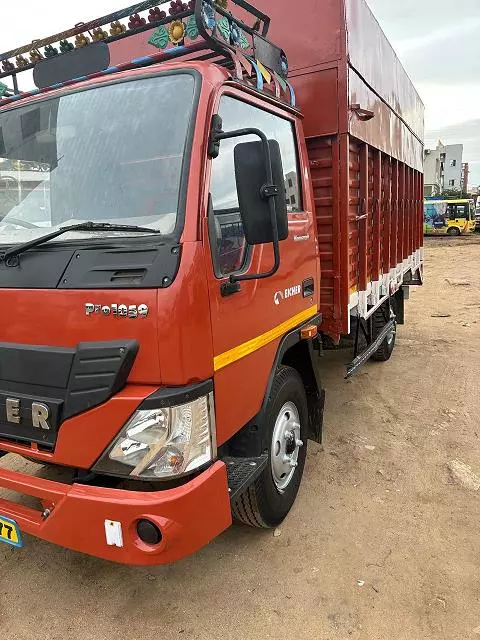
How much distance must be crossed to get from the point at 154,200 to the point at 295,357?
5.02 feet

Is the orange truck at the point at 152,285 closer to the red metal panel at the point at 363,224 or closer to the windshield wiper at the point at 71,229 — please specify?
the windshield wiper at the point at 71,229

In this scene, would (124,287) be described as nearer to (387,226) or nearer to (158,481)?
(158,481)

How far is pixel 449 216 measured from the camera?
108 ft

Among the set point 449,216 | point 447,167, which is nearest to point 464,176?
point 447,167

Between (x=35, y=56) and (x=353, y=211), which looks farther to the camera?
(x=353, y=211)

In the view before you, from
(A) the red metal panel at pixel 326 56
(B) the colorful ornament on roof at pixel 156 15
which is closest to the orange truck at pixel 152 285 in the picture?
(B) the colorful ornament on roof at pixel 156 15

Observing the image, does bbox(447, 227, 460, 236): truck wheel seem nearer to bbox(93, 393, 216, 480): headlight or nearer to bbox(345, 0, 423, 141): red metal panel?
bbox(345, 0, 423, 141): red metal panel

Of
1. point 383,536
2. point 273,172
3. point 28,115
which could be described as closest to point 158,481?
point 273,172

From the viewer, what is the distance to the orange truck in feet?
6.32

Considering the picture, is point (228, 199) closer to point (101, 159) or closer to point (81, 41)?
point (101, 159)

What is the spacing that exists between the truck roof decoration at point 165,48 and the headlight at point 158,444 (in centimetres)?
163

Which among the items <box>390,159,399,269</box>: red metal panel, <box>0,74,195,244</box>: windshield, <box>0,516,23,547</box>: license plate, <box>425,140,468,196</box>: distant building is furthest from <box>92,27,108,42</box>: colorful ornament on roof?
<box>425,140,468,196</box>: distant building

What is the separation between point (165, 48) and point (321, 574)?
2.87 metres

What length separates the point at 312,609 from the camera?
2385mm
